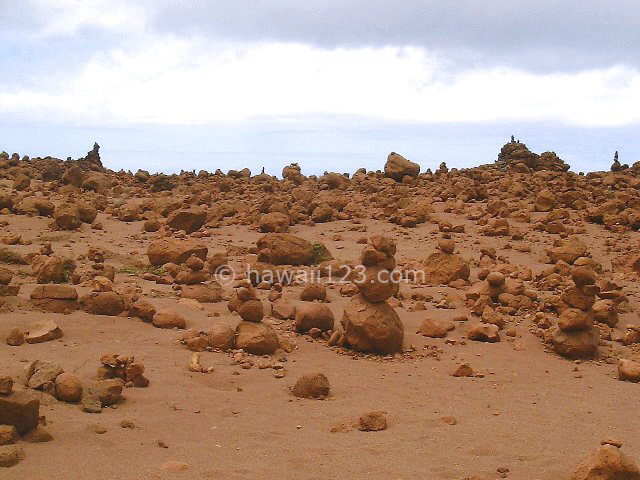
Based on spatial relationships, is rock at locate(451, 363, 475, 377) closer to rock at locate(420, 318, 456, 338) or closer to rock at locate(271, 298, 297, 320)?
rock at locate(420, 318, 456, 338)

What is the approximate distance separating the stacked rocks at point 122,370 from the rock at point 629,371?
4.30 m

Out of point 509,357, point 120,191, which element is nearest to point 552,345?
point 509,357

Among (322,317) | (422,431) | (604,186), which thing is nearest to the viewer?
(422,431)

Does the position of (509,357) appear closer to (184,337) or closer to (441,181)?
(184,337)

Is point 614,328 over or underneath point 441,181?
underneath

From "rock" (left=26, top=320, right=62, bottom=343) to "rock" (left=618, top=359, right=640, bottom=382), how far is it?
5130 millimetres

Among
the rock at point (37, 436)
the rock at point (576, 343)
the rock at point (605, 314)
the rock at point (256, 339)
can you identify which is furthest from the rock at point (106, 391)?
the rock at point (605, 314)

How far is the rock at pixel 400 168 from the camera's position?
21.7 meters

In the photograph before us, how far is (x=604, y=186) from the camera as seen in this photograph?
19.1 meters

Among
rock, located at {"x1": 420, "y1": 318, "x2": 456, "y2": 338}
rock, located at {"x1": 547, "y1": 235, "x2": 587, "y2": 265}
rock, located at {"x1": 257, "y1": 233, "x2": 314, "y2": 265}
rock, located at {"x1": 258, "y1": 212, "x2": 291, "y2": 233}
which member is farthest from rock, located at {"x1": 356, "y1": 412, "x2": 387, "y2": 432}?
rock, located at {"x1": 258, "y1": 212, "x2": 291, "y2": 233}

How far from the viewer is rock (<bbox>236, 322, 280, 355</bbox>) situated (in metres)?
6.59

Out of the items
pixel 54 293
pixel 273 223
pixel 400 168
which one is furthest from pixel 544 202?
pixel 54 293

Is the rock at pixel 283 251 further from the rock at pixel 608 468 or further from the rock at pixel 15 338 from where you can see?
the rock at pixel 608 468

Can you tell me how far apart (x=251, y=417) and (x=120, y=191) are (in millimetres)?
16560
